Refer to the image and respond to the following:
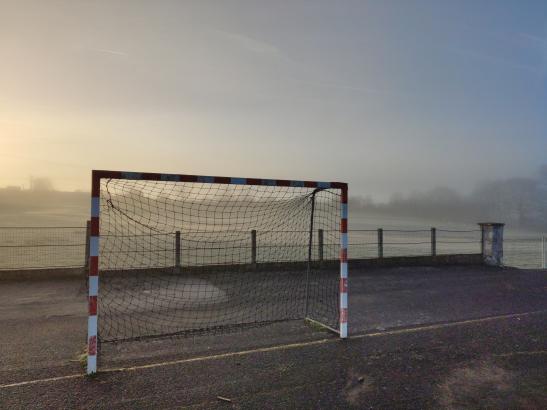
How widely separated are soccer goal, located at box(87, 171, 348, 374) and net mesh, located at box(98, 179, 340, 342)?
2 centimetres

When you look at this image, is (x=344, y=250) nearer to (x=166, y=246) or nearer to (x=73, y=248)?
(x=166, y=246)

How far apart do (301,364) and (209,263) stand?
25.5 ft

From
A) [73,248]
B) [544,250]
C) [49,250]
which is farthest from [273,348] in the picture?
[544,250]

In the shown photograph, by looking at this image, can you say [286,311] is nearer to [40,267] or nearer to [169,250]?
[169,250]

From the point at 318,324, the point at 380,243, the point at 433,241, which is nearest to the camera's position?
the point at 318,324

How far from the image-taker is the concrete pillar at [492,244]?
14.6m

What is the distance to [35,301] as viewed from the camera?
26.7ft

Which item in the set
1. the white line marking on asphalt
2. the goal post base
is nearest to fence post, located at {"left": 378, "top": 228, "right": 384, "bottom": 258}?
the white line marking on asphalt

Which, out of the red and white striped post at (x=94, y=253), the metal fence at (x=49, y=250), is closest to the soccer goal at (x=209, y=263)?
the red and white striped post at (x=94, y=253)

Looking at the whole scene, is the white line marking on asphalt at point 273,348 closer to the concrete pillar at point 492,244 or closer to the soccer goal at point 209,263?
the soccer goal at point 209,263

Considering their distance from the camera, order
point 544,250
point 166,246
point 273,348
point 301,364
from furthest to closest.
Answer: point 544,250, point 166,246, point 273,348, point 301,364

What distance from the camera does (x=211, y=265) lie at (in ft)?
39.2

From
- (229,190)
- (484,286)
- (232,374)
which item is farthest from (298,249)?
(232,374)

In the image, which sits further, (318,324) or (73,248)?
(73,248)
